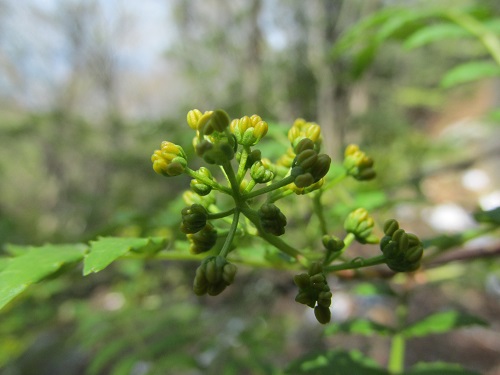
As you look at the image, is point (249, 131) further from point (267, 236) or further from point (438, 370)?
point (438, 370)

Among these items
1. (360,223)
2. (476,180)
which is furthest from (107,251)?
(476,180)

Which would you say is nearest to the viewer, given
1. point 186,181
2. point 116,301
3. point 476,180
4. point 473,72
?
point 473,72

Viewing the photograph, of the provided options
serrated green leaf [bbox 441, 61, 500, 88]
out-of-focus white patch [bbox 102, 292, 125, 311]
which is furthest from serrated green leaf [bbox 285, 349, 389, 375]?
out-of-focus white patch [bbox 102, 292, 125, 311]

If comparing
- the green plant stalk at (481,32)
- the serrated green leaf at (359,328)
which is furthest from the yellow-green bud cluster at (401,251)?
the green plant stalk at (481,32)

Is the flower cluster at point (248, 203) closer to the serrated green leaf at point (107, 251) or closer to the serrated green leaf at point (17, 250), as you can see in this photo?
the serrated green leaf at point (107, 251)

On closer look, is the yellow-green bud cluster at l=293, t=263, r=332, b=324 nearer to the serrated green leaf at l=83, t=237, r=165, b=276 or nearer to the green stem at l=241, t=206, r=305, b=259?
the green stem at l=241, t=206, r=305, b=259

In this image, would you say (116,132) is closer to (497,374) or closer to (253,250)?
(497,374)

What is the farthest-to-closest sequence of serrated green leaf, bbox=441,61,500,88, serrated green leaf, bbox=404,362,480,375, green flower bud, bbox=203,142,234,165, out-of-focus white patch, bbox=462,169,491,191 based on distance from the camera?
out-of-focus white patch, bbox=462,169,491,191 → serrated green leaf, bbox=441,61,500,88 → serrated green leaf, bbox=404,362,480,375 → green flower bud, bbox=203,142,234,165
